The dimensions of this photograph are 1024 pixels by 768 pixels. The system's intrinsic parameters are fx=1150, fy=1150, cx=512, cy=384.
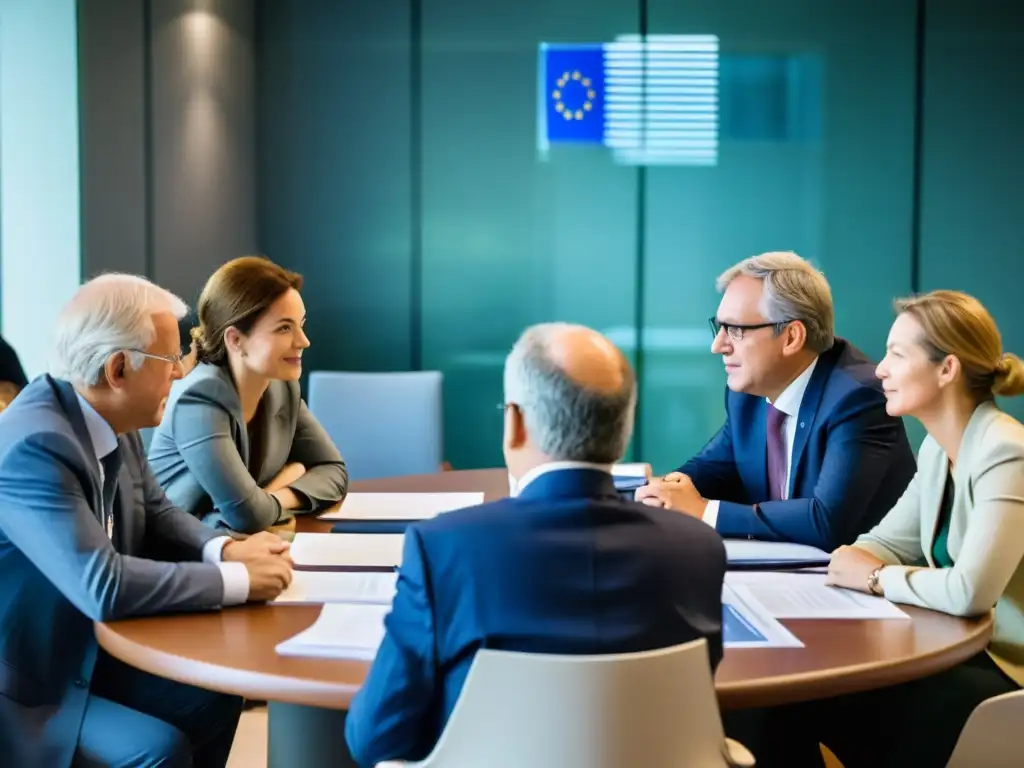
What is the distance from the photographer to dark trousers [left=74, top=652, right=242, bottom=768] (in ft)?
6.63

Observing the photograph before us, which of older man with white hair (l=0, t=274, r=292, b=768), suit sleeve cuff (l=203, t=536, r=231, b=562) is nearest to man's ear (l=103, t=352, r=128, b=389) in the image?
older man with white hair (l=0, t=274, r=292, b=768)

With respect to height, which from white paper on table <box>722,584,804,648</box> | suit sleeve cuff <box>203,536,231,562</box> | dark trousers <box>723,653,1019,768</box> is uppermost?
suit sleeve cuff <box>203,536,231,562</box>

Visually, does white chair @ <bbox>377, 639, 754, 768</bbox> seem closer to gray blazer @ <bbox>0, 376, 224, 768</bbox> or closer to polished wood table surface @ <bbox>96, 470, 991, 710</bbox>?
polished wood table surface @ <bbox>96, 470, 991, 710</bbox>

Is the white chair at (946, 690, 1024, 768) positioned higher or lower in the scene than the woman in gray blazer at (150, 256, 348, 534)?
lower

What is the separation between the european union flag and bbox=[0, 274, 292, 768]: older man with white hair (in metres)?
3.73

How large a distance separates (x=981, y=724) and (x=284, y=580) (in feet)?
3.82

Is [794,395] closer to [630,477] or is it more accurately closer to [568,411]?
[630,477]

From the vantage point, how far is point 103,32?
4.52m

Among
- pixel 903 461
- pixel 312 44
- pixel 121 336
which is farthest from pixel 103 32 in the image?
pixel 903 461

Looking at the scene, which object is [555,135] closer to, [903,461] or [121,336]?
[903,461]

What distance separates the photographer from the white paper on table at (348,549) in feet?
7.58

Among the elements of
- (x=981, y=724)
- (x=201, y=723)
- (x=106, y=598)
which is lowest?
(x=201, y=723)

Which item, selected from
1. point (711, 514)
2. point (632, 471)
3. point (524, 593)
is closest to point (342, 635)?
point (524, 593)

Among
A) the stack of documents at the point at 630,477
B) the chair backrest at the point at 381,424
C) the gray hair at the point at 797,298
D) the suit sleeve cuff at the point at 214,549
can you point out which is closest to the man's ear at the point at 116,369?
the suit sleeve cuff at the point at 214,549
